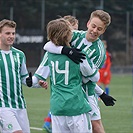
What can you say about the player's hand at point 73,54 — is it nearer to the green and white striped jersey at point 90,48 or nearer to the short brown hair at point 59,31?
the short brown hair at point 59,31

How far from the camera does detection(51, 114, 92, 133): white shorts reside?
23.7ft

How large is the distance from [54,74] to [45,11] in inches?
940

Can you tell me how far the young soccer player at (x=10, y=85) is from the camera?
26.8 feet

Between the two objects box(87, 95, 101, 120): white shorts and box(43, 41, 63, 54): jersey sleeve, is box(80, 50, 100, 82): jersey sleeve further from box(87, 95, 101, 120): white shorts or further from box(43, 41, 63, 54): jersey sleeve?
box(87, 95, 101, 120): white shorts

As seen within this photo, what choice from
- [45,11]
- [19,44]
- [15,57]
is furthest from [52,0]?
[15,57]

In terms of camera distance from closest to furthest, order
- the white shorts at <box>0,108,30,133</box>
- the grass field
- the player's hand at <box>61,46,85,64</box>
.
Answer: the player's hand at <box>61,46,85,64</box>, the white shorts at <box>0,108,30,133</box>, the grass field

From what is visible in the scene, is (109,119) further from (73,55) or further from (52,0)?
(52,0)

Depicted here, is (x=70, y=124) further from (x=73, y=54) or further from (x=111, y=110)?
(x=111, y=110)

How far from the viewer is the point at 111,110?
1642 cm

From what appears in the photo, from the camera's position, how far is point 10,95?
27.3 feet

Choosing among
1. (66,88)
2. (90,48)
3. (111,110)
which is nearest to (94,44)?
(90,48)

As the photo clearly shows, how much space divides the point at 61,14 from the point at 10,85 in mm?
23154

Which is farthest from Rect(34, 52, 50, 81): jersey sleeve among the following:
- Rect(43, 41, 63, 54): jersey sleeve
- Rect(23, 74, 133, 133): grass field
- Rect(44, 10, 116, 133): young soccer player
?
Rect(23, 74, 133, 133): grass field

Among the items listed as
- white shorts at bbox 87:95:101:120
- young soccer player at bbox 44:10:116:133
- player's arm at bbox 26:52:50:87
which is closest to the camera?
player's arm at bbox 26:52:50:87
